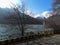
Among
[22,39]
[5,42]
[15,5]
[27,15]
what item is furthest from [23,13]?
[5,42]

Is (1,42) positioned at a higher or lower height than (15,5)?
lower

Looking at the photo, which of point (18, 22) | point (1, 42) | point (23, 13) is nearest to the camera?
point (1, 42)

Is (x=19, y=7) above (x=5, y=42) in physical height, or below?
above

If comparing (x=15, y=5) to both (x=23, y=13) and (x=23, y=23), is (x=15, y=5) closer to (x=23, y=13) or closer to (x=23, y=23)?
(x=23, y=13)

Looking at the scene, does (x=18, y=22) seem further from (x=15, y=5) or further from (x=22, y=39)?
(x=22, y=39)

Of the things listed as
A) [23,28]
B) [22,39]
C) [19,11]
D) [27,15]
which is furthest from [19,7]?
[22,39]

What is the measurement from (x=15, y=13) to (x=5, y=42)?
8.56 m

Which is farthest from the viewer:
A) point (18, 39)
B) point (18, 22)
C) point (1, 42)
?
point (18, 22)

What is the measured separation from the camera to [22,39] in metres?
13.1

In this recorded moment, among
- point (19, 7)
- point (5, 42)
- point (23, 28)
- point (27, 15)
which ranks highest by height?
point (19, 7)

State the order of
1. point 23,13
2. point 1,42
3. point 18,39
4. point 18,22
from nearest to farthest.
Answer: point 1,42
point 18,39
point 23,13
point 18,22

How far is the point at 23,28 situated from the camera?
18.3m

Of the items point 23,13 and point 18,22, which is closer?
point 23,13

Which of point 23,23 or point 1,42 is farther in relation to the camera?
point 23,23
